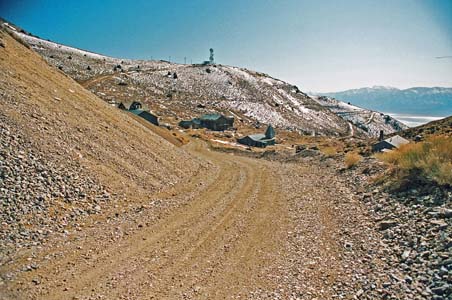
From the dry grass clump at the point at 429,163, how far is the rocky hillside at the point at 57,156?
16.7 m

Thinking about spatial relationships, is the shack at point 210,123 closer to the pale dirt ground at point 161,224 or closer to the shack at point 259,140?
the shack at point 259,140

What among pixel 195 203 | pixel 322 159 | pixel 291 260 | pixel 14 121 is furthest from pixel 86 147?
pixel 322 159

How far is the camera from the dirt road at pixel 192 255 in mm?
10805

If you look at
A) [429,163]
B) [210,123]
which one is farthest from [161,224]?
[210,123]

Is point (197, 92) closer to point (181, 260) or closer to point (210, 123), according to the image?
point (210, 123)

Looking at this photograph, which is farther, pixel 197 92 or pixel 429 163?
pixel 197 92

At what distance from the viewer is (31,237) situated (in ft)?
43.8

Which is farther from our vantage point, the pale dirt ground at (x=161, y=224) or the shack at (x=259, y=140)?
the shack at (x=259, y=140)

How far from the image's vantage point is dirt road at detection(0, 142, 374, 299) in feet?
35.4

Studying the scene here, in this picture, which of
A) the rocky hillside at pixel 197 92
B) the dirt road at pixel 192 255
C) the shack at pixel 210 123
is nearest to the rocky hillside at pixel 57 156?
the dirt road at pixel 192 255

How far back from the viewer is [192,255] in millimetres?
13516

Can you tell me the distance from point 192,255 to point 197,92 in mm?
146136

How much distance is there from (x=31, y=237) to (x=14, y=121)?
9.24m

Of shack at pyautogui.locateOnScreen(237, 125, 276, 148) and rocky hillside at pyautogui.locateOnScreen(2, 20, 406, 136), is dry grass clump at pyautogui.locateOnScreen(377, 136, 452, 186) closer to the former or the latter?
shack at pyautogui.locateOnScreen(237, 125, 276, 148)
